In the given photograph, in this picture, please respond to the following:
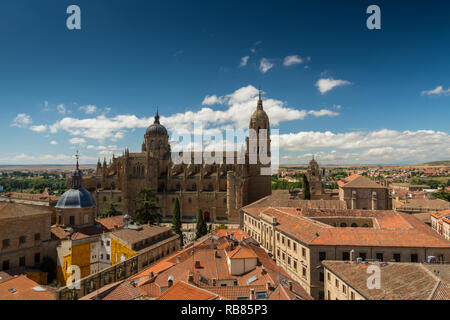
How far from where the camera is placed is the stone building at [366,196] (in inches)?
1718

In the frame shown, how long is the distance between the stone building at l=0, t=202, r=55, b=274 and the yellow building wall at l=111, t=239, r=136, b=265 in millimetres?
7186

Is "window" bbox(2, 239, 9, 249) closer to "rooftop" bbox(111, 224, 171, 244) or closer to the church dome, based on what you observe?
the church dome

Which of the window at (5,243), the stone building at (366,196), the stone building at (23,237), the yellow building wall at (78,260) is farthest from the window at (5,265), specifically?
the stone building at (366,196)

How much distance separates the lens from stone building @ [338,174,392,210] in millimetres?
43625

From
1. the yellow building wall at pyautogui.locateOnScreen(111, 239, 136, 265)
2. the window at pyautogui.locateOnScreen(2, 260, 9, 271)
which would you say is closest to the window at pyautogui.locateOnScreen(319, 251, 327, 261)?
the yellow building wall at pyautogui.locateOnScreen(111, 239, 136, 265)

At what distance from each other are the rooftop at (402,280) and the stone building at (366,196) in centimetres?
2400

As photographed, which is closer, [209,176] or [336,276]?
[336,276]

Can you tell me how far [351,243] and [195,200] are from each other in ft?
136

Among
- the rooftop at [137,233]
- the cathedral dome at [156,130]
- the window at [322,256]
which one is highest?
the cathedral dome at [156,130]

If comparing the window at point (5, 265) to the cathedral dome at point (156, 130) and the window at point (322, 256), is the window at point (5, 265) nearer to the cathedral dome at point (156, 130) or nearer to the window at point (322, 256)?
the window at point (322, 256)

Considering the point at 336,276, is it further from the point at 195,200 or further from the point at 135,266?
the point at 195,200

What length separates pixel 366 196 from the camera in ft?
145
